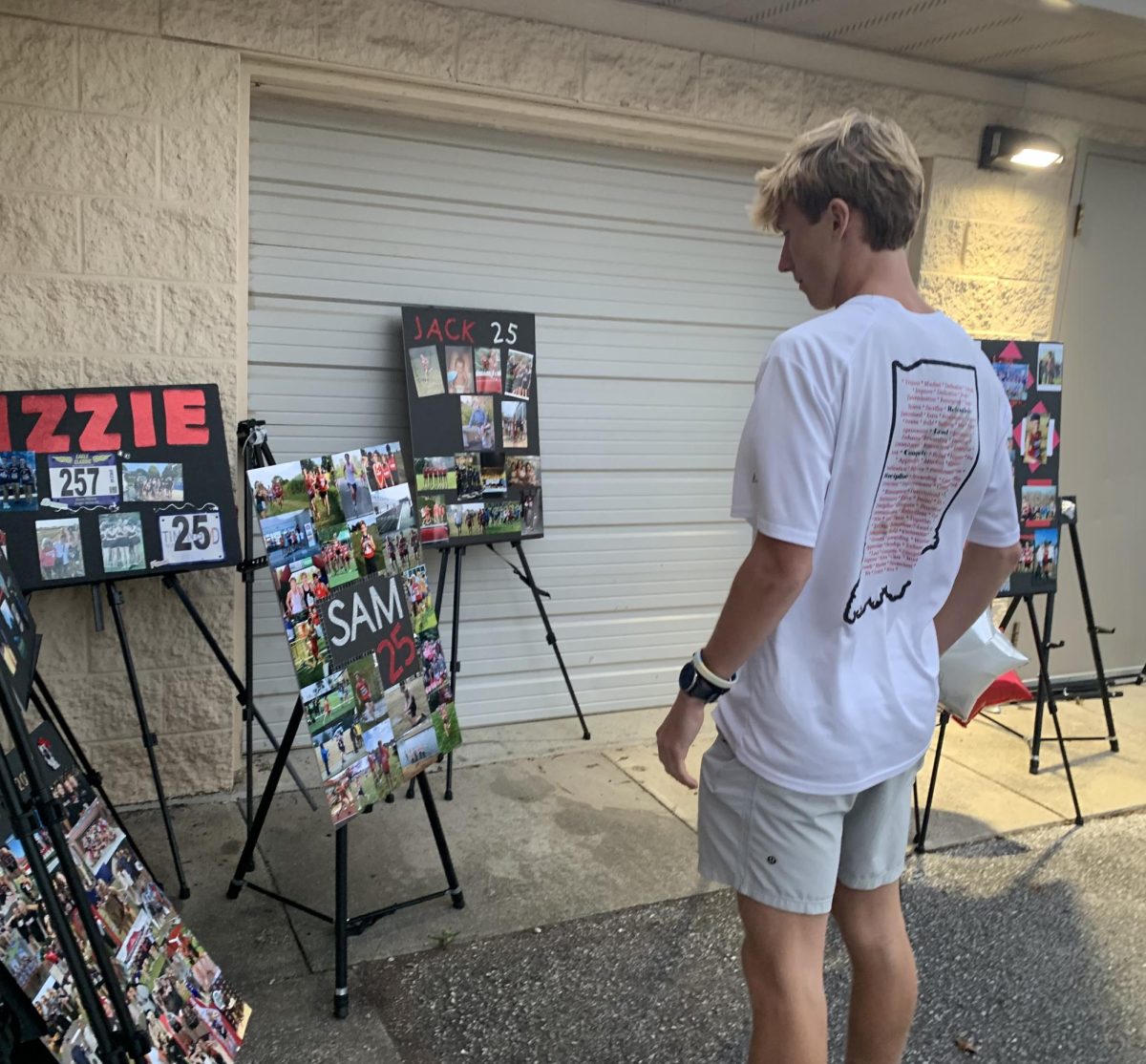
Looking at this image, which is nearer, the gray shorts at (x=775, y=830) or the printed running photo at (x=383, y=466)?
the gray shorts at (x=775, y=830)

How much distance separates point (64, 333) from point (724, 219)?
9.28 feet

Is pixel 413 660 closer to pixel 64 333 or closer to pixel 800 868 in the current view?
pixel 800 868

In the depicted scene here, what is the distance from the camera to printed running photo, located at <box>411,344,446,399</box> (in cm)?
363

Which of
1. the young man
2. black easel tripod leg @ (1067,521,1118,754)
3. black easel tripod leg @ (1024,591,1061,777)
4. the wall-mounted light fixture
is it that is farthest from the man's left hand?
the wall-mounted light fixture

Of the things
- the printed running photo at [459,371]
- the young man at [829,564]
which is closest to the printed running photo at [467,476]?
the printed running photo at [459,371]

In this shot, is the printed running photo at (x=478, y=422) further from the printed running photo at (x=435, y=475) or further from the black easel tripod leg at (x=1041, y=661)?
the black easel tripod leg at (x=1041, y=661)

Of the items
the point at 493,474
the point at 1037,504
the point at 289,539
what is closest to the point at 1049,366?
the point at 1037,504

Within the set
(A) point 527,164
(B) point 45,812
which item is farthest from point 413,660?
(A) point 527,164

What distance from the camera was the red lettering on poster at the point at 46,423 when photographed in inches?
113

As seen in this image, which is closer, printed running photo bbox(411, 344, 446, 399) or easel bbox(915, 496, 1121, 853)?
easel bbox(915, 496, 1121, 853)

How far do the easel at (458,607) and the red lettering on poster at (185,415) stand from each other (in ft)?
3.37

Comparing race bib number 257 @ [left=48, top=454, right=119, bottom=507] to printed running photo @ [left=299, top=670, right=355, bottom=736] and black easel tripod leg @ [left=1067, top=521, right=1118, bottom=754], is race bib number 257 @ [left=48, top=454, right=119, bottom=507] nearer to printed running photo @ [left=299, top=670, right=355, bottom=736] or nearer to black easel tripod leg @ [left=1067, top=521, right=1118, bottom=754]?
printed running photo @ [left=299, top=670, right=355, bottom=736]

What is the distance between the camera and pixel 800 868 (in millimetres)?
1661

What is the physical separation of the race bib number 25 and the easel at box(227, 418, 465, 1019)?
0.10 m
